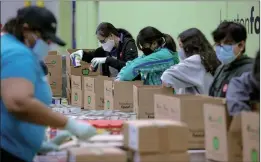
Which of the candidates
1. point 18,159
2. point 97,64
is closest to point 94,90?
point 97,64

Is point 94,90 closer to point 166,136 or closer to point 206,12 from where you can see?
point 206,12

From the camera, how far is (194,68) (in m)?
3.82

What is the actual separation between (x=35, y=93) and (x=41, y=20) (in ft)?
0.98

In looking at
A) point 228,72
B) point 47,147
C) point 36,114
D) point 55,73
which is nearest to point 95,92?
point 55,73

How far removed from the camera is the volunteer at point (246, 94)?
265 cm

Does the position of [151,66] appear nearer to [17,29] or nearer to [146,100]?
[146,100]

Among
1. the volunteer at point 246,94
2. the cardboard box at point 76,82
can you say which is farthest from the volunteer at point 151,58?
the volunteer at point 246,94

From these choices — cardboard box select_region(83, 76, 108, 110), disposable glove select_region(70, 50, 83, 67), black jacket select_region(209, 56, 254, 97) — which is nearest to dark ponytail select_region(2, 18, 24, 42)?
black jacket select_region(209, 56, 254, 97)

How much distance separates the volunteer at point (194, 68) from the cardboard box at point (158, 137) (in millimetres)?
1386

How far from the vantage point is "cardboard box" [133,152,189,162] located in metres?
2.40

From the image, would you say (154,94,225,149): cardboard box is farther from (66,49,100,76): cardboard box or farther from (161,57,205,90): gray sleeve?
(66,49,100,76): cardboard box

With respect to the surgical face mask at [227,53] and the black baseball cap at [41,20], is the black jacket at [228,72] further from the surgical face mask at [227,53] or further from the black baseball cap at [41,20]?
the black baseball cap at [41,20]

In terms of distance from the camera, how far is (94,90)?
→ 4941mm

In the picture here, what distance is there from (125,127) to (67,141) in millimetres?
358
